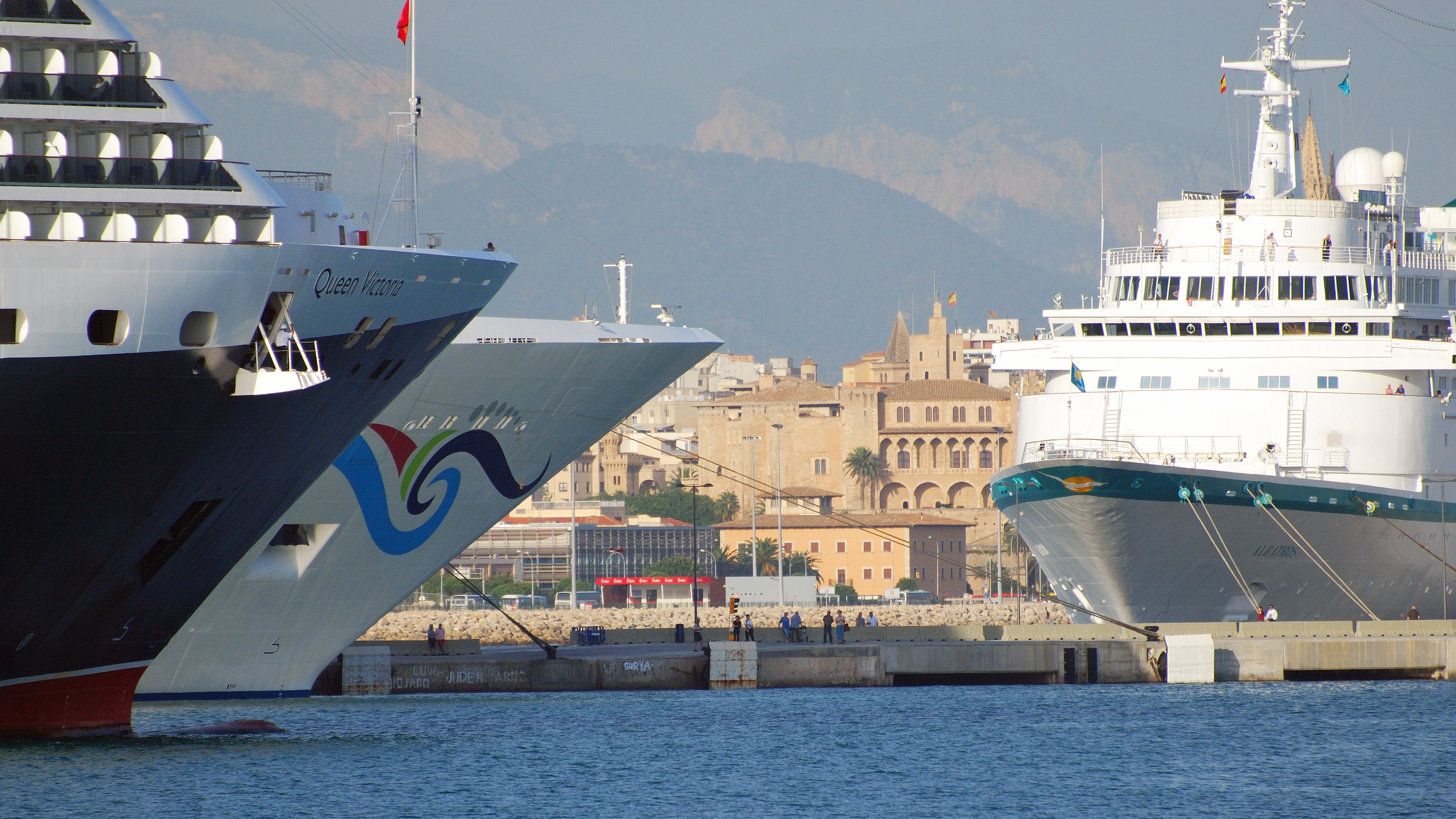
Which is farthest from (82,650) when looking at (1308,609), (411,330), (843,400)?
(843,400)

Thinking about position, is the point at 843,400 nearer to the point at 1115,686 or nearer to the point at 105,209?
the point at 1115,686

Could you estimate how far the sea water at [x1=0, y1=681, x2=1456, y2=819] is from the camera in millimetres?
25859

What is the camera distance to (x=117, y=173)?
76.1 ft

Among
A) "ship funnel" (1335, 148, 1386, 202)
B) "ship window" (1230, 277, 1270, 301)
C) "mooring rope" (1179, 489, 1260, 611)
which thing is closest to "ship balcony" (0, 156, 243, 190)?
"mooring rope" (1179, 489, 1260, 611)

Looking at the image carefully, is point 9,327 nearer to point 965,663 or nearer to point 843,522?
point 965,663

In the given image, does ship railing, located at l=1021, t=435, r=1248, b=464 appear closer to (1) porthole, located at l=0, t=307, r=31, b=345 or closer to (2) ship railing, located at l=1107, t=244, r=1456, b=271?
(2) ship railing, located at l=1107, t=244, r=1456, b=271

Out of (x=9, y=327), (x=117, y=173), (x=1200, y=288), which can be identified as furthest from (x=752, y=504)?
Answer: (x=9, y=327)

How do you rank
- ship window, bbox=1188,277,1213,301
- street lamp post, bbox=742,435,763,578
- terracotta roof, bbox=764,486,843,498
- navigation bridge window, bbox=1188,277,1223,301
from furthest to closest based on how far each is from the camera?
terracotta roof, bbox=764,486,843,498, street lamp post, bbox=742,435,763,578, ship window, bbox=1188,277,1213,301, navigation bridge window, bbox=1188,277,1223,301

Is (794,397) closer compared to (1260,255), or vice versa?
(1260,255)

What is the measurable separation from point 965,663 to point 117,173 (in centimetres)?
2289

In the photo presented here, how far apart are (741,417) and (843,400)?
10696 millimetres

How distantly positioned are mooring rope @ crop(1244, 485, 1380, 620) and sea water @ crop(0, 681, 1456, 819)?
3979mm

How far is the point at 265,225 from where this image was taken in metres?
23.6

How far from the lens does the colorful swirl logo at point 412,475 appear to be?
106ft
